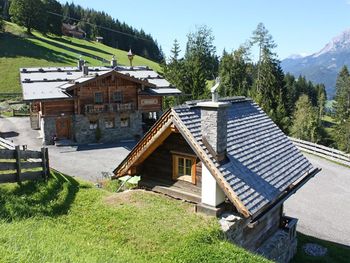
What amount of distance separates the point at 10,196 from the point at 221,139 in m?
7.30

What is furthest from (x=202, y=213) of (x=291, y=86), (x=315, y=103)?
(x=315, y=103)

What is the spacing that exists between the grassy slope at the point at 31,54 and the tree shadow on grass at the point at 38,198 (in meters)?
50.7

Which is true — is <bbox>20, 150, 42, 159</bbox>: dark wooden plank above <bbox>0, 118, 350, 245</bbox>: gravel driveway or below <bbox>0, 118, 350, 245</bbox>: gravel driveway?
above

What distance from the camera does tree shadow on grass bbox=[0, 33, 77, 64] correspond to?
70188 mm

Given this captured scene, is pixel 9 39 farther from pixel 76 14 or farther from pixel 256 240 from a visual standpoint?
pixel 256 240

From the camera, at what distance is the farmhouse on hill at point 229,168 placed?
1159 centimetres

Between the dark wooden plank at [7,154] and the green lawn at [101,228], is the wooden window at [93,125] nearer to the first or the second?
the green lawn at [101,228]

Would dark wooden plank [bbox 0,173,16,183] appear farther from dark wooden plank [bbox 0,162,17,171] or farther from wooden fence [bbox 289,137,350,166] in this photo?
wooden fence [bbox 289,137,350,166]

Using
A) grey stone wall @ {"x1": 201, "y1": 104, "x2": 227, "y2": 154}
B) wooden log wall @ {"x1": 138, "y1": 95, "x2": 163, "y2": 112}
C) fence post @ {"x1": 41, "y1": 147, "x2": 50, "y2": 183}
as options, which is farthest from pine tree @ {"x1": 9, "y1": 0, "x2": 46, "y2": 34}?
grey stone wall @ {"x1": 201, "y1": 104, "x2": 227, "y2": 154}

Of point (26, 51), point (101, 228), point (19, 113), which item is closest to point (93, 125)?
point (19, 113)

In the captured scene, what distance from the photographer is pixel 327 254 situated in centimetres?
1546

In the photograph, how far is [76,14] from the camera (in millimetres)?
126312

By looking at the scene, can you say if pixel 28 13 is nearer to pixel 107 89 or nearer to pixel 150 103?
pixel 107 89

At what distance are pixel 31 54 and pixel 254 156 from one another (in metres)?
67.1
